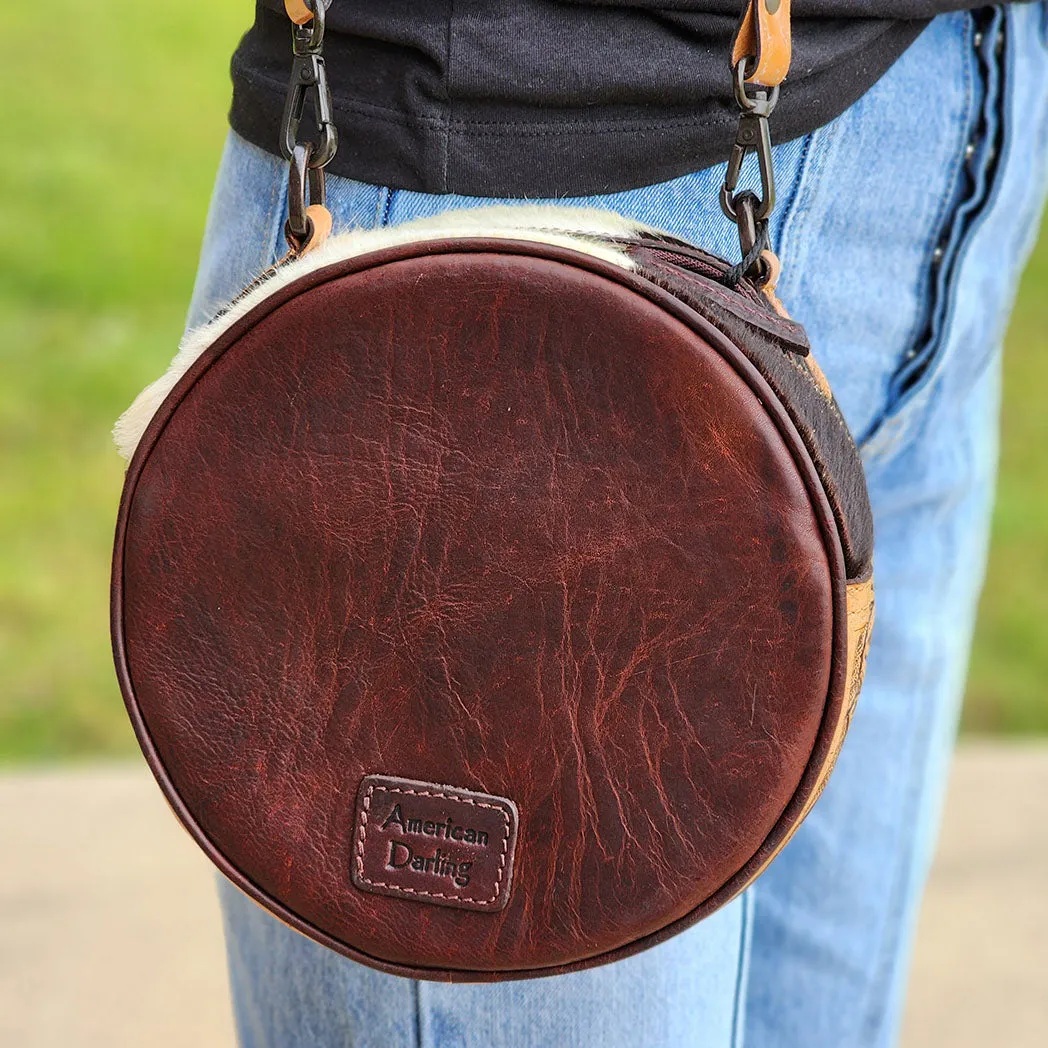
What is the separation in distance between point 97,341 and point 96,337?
0.03m

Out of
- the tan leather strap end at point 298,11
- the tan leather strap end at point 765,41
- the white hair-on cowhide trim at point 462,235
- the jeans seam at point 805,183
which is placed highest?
the tan leather strap end at point 298,11

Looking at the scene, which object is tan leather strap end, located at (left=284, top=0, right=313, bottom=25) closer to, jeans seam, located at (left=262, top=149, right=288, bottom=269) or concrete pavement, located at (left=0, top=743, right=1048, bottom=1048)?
jeans seam, located at (left=262, top=149, right=288, bottom=269)

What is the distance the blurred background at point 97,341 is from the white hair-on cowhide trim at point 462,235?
5.74 feet

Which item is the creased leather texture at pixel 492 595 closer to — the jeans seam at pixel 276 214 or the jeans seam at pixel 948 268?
the jeans seam at pixel 276 214

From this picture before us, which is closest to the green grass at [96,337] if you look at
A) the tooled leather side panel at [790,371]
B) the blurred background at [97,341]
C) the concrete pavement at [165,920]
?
the blurred background at [97,341]

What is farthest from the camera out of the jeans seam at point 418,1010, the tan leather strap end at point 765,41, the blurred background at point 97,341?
the blurred background at point 97,341

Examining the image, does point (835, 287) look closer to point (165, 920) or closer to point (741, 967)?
point (741, 967)

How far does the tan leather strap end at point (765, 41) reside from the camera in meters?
0.71

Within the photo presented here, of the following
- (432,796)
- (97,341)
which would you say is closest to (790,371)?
(432,796)

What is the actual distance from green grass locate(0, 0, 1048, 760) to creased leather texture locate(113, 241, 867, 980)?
2084mm

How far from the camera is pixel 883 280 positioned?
863 mm

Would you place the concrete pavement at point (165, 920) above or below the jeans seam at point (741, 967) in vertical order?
below

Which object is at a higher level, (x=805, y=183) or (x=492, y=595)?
(x=805, y=183)

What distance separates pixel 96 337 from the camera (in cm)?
396
